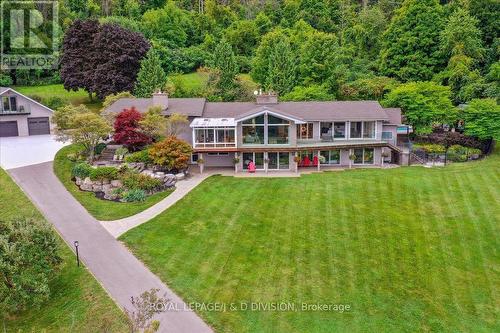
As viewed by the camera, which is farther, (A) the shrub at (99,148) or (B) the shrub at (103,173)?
(A) the shrub at (99,148)

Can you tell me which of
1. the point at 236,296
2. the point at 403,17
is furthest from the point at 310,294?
the point at 403,17

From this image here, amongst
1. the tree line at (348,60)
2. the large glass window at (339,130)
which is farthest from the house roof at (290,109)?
the tree line at (348,60)

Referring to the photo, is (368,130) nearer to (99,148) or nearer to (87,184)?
(99,148)

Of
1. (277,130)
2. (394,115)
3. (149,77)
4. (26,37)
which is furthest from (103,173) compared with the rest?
(26,37)

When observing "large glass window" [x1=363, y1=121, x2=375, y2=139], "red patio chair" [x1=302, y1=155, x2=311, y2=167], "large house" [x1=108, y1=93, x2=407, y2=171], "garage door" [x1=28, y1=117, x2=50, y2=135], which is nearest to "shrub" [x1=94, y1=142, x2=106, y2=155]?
"large house" [x1=108, y1=93, x2=407, y2=171]

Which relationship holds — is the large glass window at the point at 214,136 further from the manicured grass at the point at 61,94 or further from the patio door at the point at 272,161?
the manicured grass at the point at 61,94

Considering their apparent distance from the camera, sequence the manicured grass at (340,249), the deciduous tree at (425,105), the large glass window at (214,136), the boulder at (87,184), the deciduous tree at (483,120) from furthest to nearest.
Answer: the deciduous tree at (425,105) < the deciduous tree at (483,120) < the large glass window at (214,136) < the boulder at (87,184) < the manicured grass at (340,249)
